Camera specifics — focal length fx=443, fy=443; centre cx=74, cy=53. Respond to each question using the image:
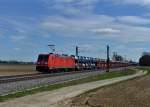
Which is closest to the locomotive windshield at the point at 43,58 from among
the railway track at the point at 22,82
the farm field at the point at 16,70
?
the farm field at the point at 16,70

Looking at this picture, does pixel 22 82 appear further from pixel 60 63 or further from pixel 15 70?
pixel 15 70

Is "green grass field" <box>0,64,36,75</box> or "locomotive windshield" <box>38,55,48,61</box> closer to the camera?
"locomotive windshield" <box>38,55,48,61</box>

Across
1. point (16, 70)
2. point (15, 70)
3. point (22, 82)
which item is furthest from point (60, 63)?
point (22, 82)

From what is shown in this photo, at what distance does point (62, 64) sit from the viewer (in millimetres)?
71750

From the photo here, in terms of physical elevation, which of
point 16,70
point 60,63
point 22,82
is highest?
point 60,63

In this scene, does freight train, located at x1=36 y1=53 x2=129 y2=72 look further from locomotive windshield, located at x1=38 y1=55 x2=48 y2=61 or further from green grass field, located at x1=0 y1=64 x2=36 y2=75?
green grass field, located at x1=0 y1=64 x2=36 y2=75

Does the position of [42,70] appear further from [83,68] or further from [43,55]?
[83,68]

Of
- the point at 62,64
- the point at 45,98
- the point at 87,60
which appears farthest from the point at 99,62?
the point at 45,98

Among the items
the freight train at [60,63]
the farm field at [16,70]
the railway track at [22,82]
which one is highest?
the freight train at [60,63]

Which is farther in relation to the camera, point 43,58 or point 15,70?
point 15,70

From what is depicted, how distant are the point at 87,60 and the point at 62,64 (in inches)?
961

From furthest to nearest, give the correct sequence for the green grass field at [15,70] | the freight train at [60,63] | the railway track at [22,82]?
1. the green grass field at [15,70]
2. the freight train at [60,63]
3. the railway track at [22,82]

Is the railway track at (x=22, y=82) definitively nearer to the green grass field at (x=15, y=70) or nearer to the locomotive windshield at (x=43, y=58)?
the locomotive windshield at (x=43, y=58)

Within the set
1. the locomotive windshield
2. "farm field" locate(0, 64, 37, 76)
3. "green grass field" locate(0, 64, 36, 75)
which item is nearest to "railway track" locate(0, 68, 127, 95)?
the locomotive windshield
